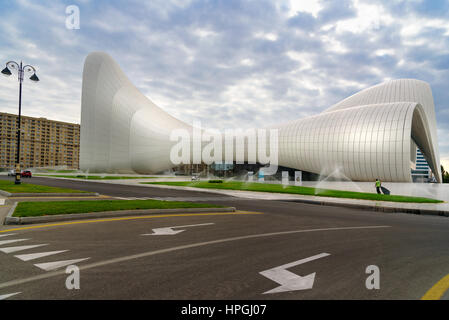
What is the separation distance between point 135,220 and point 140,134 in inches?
2247

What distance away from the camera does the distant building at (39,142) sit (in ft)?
390

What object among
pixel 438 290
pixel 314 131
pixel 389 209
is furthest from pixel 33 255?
pixel 314 131

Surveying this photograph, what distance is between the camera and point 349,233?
759 centimetres

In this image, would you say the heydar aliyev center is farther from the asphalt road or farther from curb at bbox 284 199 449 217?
the asphalt road

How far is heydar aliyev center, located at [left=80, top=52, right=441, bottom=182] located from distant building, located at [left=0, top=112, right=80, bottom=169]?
80238 millimetres

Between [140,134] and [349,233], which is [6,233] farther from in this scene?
[140,134]

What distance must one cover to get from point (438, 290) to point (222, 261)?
314cm

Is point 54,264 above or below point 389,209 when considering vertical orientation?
above

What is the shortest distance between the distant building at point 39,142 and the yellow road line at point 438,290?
143353 mm

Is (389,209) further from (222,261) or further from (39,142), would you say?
(39,142)

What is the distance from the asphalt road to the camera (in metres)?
3.47

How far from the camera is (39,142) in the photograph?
127 m

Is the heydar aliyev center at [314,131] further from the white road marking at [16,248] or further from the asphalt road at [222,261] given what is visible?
the white road marking at [16,248]

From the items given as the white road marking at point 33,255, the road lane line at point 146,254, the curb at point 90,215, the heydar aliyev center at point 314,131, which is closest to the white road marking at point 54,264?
the road lane line at point 146,254
